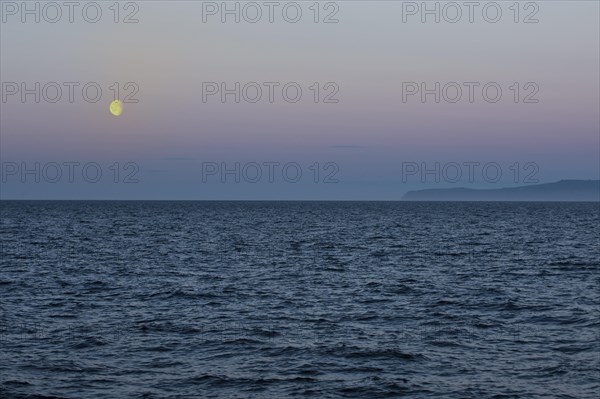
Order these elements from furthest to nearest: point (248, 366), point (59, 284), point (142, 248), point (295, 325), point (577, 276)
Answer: point (142, 248) < point (577, 276) < point (59, 284) < point (295, 325) < point (248, 366)

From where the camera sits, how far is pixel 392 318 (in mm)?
30266

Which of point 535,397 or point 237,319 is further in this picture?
point 237,319

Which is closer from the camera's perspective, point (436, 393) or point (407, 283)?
point (436, 393)

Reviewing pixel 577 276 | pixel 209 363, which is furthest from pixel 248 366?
pixel 577 276

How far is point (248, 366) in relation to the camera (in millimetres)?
22359

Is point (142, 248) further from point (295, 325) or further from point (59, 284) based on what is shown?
point (295, 325)

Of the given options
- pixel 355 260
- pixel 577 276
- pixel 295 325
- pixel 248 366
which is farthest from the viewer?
pixel 355 260

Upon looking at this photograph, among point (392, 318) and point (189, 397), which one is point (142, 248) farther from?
point (189, 397)

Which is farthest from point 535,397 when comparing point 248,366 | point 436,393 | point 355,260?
point 355,260

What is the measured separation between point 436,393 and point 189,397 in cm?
699

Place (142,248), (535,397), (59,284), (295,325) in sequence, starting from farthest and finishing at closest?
(142,248)
(59,284)
(295,325)
(535,397)

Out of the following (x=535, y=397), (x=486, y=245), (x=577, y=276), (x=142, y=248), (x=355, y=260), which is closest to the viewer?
(x=535, y=397)

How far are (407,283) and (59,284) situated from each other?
20.6m

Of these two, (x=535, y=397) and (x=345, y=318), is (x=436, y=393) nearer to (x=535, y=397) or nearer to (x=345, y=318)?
(x=535, y=397)
